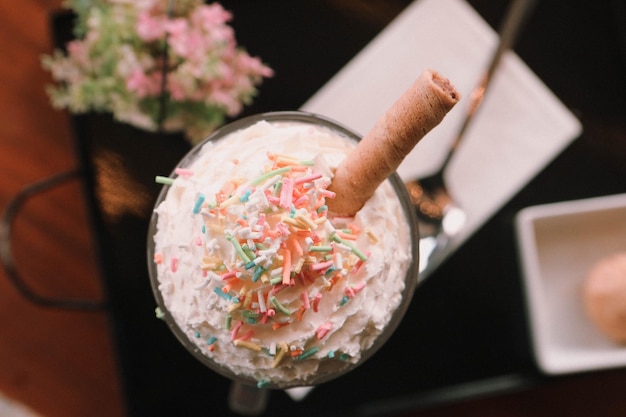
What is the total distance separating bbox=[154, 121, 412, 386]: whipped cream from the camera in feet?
1.84

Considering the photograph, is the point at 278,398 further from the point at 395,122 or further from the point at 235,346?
the point at 395,122

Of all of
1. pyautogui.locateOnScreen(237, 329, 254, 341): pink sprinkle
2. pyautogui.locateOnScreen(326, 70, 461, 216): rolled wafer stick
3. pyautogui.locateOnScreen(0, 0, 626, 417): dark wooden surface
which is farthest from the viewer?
pyautogui.locateOnScreen(0, 0, 626, 417): dark wooden surface

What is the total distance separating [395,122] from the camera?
1.75 ft

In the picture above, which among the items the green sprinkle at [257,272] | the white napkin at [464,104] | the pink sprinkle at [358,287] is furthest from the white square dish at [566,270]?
the green sprinkle at [257,272]

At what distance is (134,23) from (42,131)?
412mm

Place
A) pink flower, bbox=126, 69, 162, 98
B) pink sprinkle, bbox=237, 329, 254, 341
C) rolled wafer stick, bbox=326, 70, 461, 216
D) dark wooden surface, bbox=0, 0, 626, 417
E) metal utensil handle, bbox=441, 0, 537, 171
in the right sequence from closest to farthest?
1. rolled wafer stick, bbox=326, 70, 461, 216
2. pink sprinkle, bbox=237, 329, 254, 341
3. metal utensil handle, bbox=441, 0, 537, 171
4. pink flower, bbox=126, 69, 162, 98
5. dark wooden surface, bbox=0, 0, 626, 417

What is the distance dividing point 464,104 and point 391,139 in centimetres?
46

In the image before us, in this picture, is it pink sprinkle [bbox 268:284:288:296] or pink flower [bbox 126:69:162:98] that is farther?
pink flower [bbox 126:69:162:98]

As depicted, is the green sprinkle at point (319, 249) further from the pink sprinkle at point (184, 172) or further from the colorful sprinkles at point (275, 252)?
the pink sprinkle at point (184, 172)

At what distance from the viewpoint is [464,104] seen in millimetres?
952

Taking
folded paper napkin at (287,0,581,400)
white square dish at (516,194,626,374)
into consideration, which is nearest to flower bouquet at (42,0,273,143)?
folded paper napkin at (287,0,581,400)

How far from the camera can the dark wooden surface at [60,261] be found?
100 cm

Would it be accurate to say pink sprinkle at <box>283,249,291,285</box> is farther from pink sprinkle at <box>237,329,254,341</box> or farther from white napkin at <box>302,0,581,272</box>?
white napkin at <box>302,0,581,272</box>

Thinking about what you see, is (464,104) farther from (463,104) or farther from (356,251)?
(356,251)
